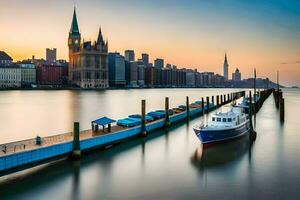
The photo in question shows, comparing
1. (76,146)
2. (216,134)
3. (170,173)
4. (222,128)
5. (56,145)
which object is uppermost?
(222,128)

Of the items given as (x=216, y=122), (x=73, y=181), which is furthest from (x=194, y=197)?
(x=216, y=122)

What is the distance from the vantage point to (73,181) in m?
22.4

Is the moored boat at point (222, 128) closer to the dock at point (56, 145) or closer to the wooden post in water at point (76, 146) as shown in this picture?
the dock at point (56, 145)

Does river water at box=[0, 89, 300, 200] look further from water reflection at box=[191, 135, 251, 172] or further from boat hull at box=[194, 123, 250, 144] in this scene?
boat hull at box=[194, 123, 250, 144]

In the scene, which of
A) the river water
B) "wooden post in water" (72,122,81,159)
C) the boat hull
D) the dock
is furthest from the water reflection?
"wooden post in water" (72,122,81,159)

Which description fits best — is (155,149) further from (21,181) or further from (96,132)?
(21,181)

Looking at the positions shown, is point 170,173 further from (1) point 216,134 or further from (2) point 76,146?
(1) point 216,134

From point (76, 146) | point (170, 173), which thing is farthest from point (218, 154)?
point (76, 146)

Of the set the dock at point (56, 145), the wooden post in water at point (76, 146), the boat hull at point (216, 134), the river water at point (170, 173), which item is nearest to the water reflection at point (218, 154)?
the river water at point (170, 173)

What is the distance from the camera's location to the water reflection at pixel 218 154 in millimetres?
27128

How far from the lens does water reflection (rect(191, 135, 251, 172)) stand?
27128 mm

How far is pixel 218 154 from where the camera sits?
97.6ft

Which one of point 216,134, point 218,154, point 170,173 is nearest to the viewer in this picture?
point 170,173

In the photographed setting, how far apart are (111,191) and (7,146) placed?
8.78m
